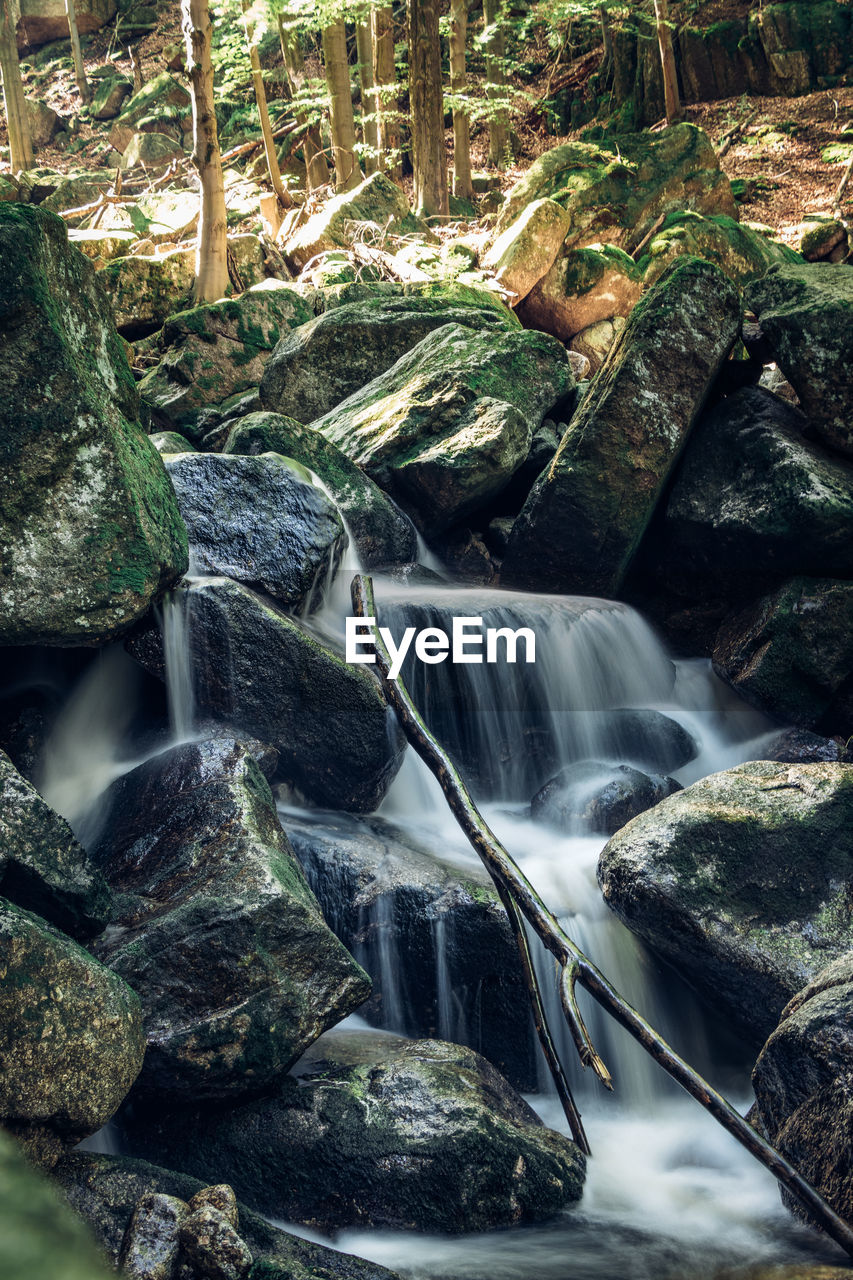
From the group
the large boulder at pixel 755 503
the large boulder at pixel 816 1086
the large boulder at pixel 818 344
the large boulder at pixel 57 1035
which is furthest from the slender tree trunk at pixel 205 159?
the large boulder at pixel 816 1086

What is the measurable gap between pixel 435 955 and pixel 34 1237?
3.89 meters

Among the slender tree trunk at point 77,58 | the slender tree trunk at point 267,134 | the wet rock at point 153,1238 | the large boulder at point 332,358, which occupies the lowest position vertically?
the wet rock at point 153,1238

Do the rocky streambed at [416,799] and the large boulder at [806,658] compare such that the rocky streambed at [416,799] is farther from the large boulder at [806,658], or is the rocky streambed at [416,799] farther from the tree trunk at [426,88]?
the tree trunk at [426,88]

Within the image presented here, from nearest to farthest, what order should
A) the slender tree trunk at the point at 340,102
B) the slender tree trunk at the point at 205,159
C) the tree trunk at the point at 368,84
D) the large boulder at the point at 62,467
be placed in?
the large boulder at the point at 62,467 < the slender tree trunk at the point at 205,159 < the slender tree trunk at the point at 340,102 < the tree trunk at the point at 368,84

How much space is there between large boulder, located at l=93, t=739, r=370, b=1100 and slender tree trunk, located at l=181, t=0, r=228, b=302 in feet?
34.2

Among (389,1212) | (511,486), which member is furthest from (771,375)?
(389,1212)

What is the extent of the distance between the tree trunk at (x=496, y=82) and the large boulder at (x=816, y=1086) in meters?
21.6

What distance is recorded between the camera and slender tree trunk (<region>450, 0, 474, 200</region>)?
19625 mm

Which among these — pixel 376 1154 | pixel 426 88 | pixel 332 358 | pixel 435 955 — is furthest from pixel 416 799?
pixel 426 88

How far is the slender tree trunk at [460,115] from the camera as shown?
19.6 metres

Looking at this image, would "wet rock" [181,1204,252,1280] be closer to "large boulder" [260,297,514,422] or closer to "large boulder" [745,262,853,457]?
"large boulder" [745,262,853,457]

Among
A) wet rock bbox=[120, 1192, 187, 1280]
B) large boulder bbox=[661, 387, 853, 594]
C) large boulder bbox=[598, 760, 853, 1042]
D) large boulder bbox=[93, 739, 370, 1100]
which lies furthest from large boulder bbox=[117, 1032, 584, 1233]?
large boulder bbox=[661, 387, 853, 594]

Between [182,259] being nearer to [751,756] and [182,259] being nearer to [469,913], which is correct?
[751,756]

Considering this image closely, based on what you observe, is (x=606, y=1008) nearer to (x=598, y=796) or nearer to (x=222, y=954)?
(x=222, y=954)
